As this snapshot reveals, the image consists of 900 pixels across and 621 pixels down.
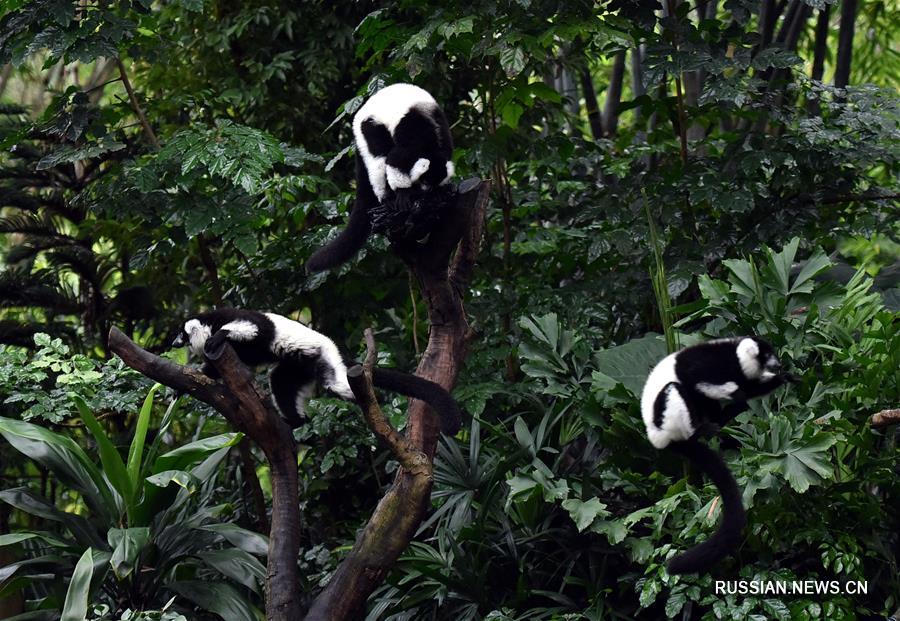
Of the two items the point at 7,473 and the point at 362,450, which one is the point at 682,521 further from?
the point at 7,473

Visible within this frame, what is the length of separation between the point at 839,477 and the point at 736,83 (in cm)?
192

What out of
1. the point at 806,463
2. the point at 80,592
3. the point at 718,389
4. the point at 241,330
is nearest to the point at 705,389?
the point at 718,389

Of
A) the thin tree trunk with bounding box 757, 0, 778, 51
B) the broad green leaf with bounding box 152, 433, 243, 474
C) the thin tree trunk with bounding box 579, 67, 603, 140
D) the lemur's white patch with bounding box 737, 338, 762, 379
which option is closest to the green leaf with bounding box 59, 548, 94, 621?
the broad green leaf with bounding box 152, 433, 243, 474

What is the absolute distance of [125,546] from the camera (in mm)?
4062

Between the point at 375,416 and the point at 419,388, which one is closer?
the point at 375,416

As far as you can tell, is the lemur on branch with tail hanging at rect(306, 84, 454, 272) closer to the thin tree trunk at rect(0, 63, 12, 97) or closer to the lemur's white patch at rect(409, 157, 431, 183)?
the lemur's white patch at rect(409, 157, 431, 183)

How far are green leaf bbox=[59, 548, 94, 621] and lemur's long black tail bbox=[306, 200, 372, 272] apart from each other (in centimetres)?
156

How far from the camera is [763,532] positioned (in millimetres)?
4059

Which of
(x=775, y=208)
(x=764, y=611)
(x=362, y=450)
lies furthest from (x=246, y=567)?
(x=775, y=208)

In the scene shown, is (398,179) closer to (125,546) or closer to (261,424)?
(261,424)

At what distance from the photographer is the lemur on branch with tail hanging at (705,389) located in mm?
3758

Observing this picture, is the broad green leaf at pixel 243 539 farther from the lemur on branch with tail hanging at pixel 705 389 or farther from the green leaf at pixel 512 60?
the green leaf at pixel 512 60

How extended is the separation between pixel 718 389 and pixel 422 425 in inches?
47.8

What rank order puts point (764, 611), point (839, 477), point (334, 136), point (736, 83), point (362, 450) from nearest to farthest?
point (764, 611), point (839, 477), point (736, 83), point (362, 450), point (334, 136)
